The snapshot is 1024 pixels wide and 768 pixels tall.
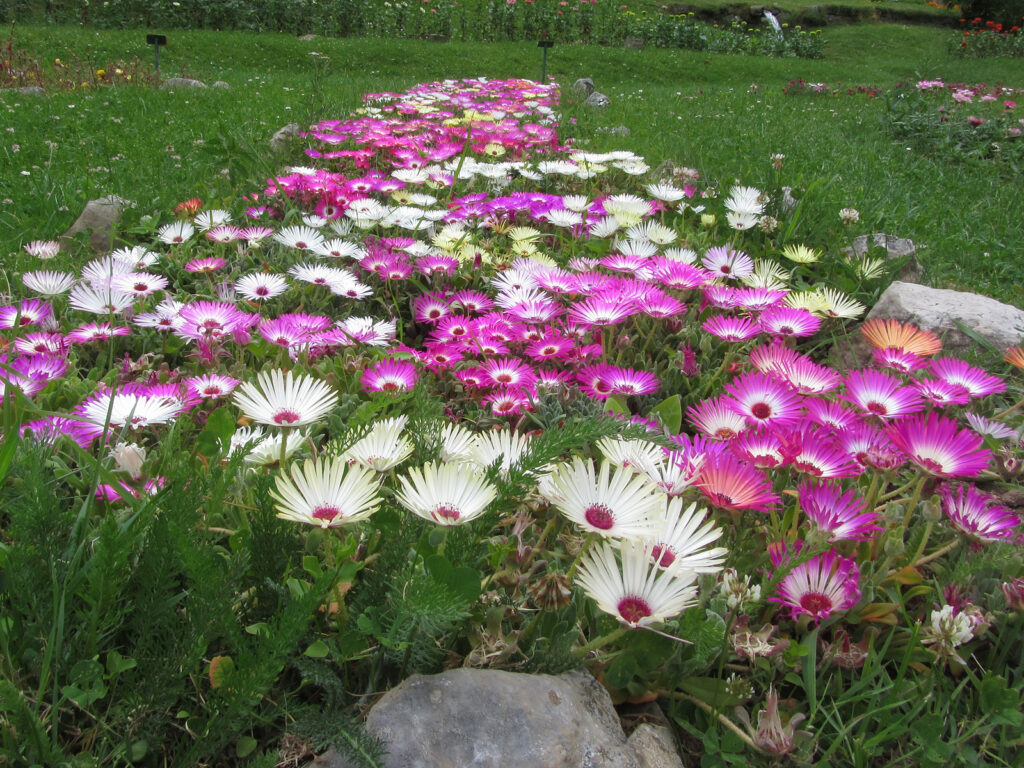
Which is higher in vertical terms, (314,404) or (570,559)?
(314,404)

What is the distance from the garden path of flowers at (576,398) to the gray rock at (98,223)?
0.20 m

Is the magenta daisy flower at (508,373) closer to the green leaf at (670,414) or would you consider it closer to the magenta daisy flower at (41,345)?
the green leaf at (670,414)

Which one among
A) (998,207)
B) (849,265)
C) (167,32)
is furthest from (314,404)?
(167,32)

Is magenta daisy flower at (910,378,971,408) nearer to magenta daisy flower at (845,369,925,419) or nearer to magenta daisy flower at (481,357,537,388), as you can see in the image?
magenta daisy flower at (845,369,925,419)

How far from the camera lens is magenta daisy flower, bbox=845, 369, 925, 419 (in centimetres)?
123

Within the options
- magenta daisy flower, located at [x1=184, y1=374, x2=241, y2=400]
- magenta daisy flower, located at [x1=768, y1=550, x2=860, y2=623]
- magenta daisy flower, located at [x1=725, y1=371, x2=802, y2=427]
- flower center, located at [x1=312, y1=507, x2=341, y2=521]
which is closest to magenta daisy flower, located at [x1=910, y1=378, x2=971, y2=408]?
magenta daisy flower, located at [x1=725, y1=371, x2=802, y2=427]

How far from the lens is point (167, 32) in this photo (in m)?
13.6

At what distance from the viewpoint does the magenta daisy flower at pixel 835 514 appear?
960 mm

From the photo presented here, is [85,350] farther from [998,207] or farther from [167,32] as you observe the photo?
[167,32]

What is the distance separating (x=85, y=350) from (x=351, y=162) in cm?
196

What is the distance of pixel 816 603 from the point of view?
37.0 inches

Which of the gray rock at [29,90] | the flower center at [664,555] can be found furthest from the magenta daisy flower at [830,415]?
the gray rock at [29,90]

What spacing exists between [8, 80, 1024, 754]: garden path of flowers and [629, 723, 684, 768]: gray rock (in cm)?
10

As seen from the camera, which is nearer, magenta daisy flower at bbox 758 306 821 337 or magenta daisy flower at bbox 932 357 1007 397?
magenta daisy flower at bbox 932 357 1007 397
